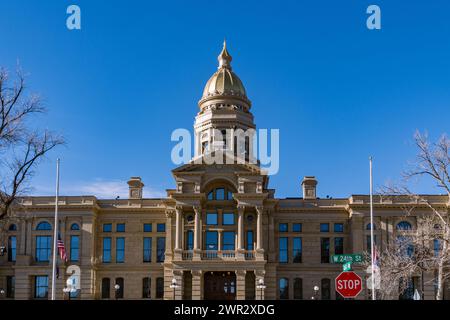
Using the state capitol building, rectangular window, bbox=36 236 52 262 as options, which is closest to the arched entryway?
the state capitol building

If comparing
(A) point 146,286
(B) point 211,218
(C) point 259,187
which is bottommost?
(A) point 146,286

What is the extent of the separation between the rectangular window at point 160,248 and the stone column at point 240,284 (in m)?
11.7

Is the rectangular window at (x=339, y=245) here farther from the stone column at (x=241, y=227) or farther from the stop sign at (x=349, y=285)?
the stop sign at (x=349, y=285)

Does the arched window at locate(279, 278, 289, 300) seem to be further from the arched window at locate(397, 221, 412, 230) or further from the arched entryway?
the arched window at locate(397, 221, 412, 230)

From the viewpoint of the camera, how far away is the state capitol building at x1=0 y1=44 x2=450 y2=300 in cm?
7019

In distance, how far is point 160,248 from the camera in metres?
76.2

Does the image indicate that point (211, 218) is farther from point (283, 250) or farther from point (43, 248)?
point (43, 248)

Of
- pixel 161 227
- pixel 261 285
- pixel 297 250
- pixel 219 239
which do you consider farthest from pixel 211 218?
pixel 297 250

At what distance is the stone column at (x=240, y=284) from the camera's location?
67750 millimetres

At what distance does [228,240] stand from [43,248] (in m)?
22.3

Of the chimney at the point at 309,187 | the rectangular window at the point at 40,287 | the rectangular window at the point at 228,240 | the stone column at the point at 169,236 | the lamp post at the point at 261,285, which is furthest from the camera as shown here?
the chimney at the point at 309,187

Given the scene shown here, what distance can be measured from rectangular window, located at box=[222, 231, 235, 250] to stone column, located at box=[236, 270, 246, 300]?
13.0ft

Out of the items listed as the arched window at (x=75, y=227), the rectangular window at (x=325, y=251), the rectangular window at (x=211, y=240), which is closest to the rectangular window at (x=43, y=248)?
the arched window at (x=75, y=227)
